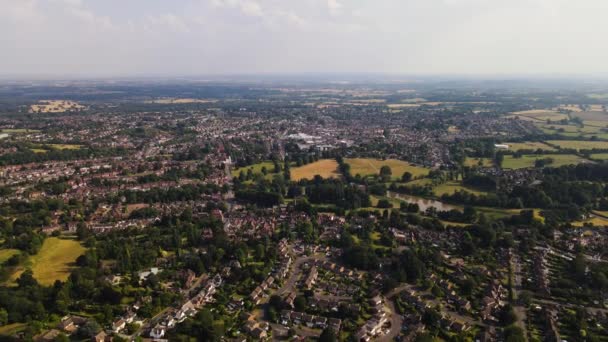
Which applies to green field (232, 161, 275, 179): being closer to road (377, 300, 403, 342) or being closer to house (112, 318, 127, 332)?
road (377, 300, 403, 342)

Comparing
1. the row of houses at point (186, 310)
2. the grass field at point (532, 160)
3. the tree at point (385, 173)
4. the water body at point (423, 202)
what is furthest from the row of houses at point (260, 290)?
the grass field at point (532, 160)

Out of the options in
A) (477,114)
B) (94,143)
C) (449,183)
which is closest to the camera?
(449,183)

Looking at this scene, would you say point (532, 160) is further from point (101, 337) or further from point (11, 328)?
point (11, 328)

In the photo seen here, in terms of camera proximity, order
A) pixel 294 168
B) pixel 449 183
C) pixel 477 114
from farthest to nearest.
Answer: pixel 477 114
pixel 294 168
pixel 449 183

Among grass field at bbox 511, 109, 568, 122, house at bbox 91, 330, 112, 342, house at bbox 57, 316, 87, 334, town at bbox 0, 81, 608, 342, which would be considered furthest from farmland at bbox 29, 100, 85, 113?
grass field at bbox 511, 109, 568, 122

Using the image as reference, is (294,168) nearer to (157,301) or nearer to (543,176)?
(543,176)

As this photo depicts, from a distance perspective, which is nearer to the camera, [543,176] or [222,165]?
[543,176]

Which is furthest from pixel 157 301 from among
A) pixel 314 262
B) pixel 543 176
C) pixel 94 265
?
pixel 543 176
